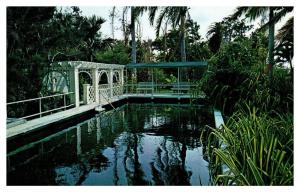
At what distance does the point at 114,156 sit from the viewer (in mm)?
6492

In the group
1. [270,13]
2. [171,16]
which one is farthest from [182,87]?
[270,13]

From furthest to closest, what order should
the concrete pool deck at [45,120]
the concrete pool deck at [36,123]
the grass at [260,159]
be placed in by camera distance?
the concrete pool deck at [45,120]
the concrete pool deck at [36,123]
the grass at [260,159]

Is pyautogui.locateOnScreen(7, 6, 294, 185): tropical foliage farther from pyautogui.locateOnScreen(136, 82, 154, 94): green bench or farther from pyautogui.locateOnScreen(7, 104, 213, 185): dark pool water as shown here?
pyautogui.locateOnScreen(136, 82, 154, 94): green bench

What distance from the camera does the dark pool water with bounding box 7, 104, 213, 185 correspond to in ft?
17.1

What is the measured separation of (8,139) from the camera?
289 inches

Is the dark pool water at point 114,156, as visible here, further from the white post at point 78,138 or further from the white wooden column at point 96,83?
the white wooden column at point 96,83

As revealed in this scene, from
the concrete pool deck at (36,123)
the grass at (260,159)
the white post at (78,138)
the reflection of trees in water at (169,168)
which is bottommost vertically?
the reflection of trees in water at (169,168)

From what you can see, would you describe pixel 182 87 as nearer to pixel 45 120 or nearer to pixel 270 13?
pixel 270 13

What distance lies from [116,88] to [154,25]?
15.5ft

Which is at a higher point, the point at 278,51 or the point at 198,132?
the point at 278,51

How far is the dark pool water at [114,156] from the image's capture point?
5199 millimetres

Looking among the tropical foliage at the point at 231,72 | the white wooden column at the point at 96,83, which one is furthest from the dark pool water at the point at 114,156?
the white wooden column at the point at 96,83
